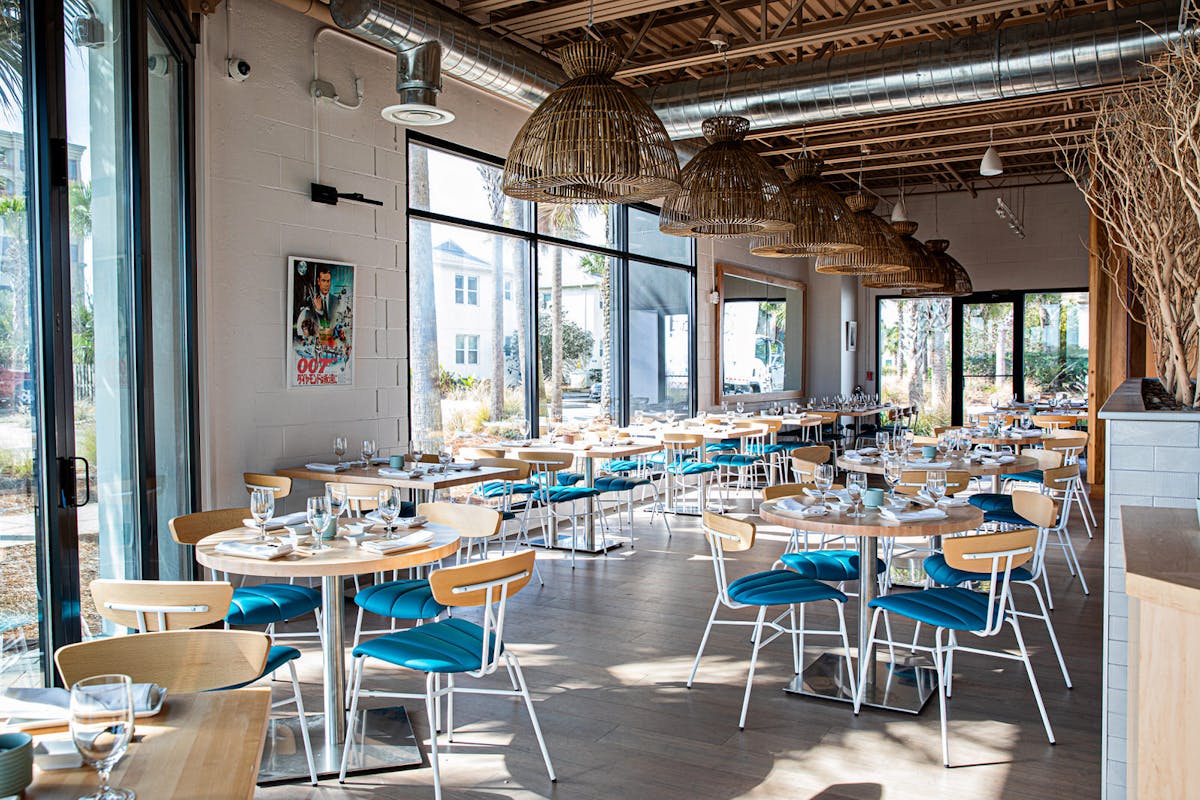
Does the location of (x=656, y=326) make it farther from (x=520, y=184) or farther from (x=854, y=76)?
(x=520, y=184)

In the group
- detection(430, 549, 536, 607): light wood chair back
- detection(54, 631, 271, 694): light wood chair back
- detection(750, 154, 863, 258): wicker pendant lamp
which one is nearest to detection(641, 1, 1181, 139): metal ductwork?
detection(750, 154, 863, 258): wicker pendant lamp

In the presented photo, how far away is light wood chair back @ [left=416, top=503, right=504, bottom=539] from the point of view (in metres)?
4.20

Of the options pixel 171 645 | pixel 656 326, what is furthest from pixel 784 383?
pixel 171 645

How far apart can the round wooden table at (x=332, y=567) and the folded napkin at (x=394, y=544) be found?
0.9 inches

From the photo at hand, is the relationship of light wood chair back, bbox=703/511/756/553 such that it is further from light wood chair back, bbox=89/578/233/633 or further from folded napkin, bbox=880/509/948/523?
light wood chair back, bbox=89/578/233/633

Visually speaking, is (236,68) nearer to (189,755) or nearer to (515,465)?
(515,465)

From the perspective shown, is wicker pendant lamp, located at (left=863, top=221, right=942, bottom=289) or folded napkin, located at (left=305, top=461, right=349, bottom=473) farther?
wicker pendant lamp, located at (left=863, top=221, right=942, bottom=289)

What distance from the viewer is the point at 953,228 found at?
49.7ft

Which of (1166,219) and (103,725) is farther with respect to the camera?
(1166,219)

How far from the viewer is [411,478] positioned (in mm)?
5762

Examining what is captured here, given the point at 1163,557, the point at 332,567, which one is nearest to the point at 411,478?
the point at 332,567

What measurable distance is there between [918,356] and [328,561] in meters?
14.0

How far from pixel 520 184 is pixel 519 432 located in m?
4.50

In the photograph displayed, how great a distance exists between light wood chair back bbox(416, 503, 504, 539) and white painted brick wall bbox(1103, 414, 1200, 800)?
94.8 inches
